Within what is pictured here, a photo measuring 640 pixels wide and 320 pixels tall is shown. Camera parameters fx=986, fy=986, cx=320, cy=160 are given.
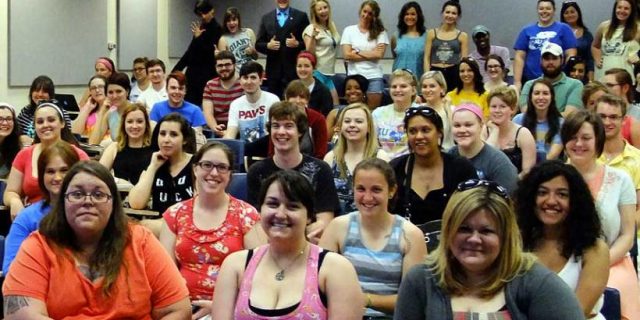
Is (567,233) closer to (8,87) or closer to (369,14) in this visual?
(369,14)

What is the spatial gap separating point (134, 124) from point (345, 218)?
8.01 ft

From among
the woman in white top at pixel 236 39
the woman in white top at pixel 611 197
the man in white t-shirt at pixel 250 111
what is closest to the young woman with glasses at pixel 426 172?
the woman in white top at pixel 611 197

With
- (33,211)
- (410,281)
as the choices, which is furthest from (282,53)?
(410,281)

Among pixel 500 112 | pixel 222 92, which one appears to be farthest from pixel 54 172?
pixel 222 92

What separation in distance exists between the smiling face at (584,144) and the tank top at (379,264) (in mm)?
974

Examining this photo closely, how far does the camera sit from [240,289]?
10.0 feet

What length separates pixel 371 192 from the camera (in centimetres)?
380

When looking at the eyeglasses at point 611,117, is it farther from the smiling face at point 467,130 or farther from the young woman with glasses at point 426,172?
the young woman with glasses at point 426,172

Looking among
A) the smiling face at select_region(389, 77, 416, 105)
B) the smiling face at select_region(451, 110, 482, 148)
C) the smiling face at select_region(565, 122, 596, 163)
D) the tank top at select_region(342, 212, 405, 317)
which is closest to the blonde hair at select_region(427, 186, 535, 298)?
the tank top at select_region(342, 212, 405, 317)

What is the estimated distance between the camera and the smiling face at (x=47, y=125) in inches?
223

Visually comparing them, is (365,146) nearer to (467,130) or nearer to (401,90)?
(467,130)

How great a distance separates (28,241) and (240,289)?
682mm

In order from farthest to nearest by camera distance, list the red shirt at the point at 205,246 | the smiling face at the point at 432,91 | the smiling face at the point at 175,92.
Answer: the smiling face at the point at 175,92 < the smiling face at the point at 432,91 < the red shirt at the point at 205,246

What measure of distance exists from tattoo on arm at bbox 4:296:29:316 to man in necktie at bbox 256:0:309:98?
660cm
